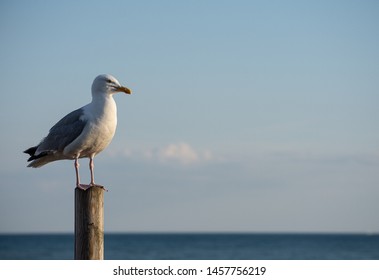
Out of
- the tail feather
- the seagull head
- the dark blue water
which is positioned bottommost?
the tail feather

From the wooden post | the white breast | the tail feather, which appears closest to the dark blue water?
the tail feather

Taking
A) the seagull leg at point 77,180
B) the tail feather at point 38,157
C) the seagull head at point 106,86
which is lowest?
the seagull leg at point 77,180

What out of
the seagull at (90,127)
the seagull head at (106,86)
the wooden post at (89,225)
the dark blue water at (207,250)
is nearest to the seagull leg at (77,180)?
the seagull at (90,127)

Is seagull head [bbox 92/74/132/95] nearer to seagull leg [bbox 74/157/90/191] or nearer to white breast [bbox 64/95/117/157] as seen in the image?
white breast [bbox 64/95/117/157]

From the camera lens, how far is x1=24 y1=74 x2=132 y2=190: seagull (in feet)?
32.4

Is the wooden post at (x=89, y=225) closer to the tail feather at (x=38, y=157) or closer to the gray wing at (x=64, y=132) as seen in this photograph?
the gray wing at (x=64, y=132)

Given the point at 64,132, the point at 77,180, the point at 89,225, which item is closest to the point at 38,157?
the point at 64,132

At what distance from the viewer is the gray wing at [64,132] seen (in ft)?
32.9

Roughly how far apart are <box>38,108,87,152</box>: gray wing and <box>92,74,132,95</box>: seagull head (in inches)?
15.9

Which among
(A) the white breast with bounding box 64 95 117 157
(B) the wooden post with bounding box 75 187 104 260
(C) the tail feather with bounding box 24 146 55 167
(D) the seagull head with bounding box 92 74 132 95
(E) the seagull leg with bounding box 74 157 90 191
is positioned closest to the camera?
(B) the wooden post with bounding box 75 187 104 260
